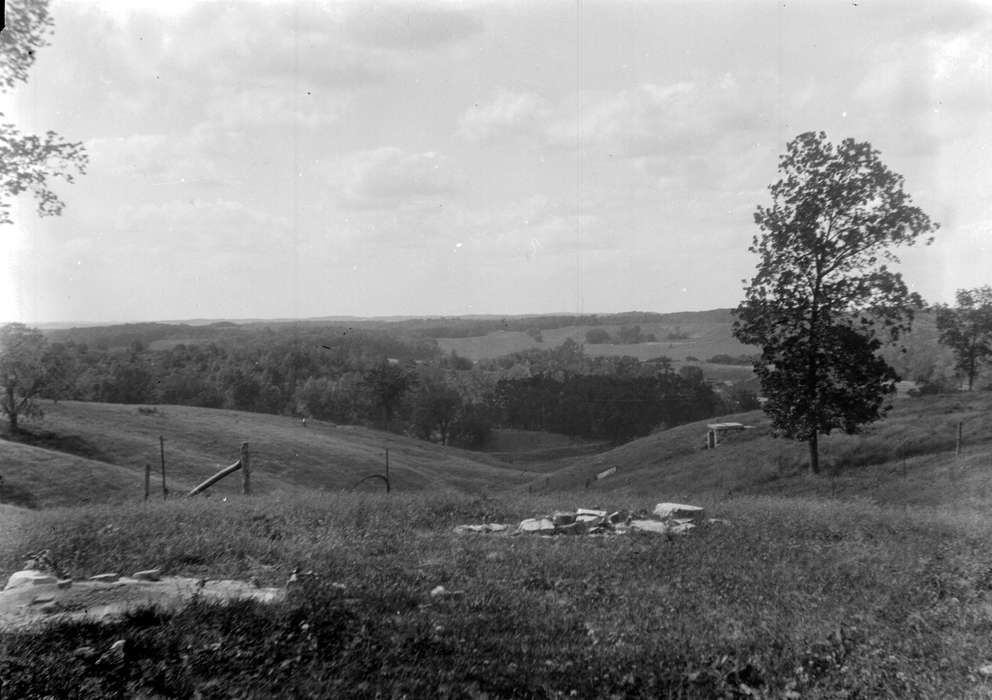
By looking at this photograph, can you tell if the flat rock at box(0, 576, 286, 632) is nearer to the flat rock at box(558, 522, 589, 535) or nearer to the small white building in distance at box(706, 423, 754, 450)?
the flat rock at box(558, 522, 589, 535)

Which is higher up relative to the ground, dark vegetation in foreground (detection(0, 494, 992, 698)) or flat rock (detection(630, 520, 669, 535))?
dark vegetation in foreground (detection(0, 494, 992, 698))

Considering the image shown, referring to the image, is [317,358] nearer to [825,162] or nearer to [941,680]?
[825,162]

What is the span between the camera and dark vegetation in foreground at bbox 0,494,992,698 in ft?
19.9

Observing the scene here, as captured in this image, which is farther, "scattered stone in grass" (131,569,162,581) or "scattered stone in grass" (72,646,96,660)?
"scattered stone in grass" (131,569,162,581)

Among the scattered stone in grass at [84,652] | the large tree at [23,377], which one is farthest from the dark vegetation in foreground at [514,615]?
the large tree at [23,377]

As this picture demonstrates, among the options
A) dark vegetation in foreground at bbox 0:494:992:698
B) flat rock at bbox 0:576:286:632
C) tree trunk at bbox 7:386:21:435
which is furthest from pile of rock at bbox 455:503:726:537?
tree trunk at bbox 7:386:21:435

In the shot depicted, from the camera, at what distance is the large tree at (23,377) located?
26.0 m

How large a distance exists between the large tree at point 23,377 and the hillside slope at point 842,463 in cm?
2226

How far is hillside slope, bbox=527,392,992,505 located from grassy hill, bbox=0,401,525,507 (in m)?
11.0

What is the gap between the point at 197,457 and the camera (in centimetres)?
4253

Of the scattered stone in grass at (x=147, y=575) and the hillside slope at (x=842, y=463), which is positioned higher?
the scattered stone in grass at (x=147, y=575)

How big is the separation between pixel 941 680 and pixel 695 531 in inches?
278

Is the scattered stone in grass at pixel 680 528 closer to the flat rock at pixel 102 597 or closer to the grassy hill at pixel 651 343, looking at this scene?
the flat rock at pixel 102 597

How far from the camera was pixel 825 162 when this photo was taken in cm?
2483
